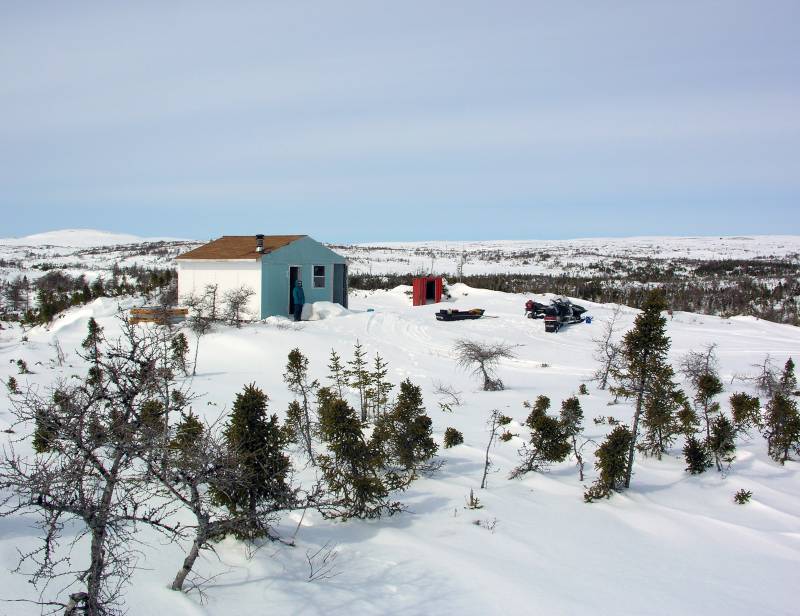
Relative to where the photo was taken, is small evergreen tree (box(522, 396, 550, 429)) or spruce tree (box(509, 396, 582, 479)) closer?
spruce tree (box(509, 396, 582, 479))

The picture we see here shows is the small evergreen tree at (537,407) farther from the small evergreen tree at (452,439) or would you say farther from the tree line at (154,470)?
the tree line at (154,470)

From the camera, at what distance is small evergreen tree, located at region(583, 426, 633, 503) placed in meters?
8.74

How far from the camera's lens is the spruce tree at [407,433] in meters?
9.04

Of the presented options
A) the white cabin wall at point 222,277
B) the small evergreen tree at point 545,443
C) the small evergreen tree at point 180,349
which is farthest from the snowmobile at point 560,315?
the small evergreen tree at point 545,443

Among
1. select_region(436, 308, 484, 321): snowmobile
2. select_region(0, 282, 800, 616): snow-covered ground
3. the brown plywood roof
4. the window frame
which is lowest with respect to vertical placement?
select_region(0, 282, 800, 616): snow-covered ground

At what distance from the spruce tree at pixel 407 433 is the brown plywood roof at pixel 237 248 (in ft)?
51.8

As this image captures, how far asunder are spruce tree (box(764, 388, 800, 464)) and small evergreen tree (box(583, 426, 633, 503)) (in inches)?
147

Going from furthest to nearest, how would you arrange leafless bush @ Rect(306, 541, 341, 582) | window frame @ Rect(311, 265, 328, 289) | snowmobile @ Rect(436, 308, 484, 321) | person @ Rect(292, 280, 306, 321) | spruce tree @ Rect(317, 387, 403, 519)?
snowmobile @ Rect(436, 308, 484, 321), window frame @ Rect(311, 265, 328, 289), person @ Rect(292, 280, 306, 321), spruce tree @ Rect(317, 387, 403, 519), leafless bush @ Rect(306, 541, 341, 582)

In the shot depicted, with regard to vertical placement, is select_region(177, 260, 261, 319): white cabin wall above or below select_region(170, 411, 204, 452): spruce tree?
above

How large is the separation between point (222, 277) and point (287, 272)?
8.80 feet

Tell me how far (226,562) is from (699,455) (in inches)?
318

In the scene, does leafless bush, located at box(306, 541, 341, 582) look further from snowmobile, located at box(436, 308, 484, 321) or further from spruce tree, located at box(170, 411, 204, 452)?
snowmobile, located at box(436, 308, 484, 321)

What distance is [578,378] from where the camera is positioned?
727 inches

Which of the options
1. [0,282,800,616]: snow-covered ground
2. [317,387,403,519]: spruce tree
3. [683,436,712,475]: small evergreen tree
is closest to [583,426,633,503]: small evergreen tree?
[0,282,800,616]: snow-covered ground
